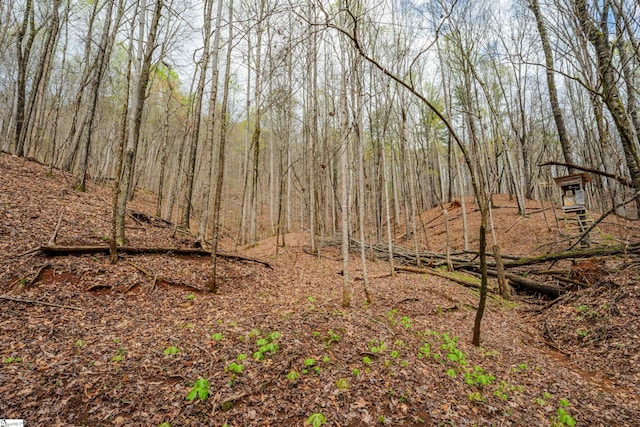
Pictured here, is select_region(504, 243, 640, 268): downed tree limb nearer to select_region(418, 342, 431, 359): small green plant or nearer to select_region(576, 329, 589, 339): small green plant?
select_region(576, 329, 589, 339): small green plant

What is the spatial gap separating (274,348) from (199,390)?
1.01m

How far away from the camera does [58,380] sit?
8.88ft

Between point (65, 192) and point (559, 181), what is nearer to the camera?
point (65, 192)

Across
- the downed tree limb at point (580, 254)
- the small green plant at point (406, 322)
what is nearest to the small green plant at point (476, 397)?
the small green plant at point (406, 322)

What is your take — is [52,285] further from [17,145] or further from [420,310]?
[17,145]

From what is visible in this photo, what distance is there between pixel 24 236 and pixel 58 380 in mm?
4663

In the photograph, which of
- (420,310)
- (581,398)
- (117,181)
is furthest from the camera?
(420,310)

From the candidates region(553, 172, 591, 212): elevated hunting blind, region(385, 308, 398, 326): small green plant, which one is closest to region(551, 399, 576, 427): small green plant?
region(385, 308, 398, 326): small green plant

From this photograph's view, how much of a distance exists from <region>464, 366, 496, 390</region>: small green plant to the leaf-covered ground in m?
0.03

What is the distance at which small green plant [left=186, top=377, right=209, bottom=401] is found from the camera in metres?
2.68

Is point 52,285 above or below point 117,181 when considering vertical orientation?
below

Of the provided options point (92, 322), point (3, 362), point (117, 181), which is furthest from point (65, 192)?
point (3, 362)

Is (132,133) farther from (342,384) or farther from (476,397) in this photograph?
(476,397)

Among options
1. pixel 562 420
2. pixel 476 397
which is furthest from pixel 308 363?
pixel 562 420
